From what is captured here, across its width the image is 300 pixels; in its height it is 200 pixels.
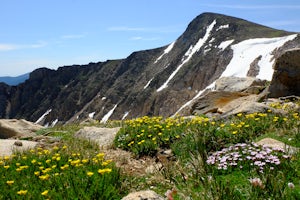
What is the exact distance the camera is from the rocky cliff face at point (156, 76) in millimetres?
86625

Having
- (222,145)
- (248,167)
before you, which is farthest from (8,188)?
(222,145)

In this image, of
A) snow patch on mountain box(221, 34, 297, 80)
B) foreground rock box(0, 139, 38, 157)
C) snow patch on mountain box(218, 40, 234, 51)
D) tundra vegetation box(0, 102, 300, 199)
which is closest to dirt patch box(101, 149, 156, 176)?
tundra vegetation box(0, 102, 300, 199)

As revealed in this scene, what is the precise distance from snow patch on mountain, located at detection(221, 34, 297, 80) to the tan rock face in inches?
1990

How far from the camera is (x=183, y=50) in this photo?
4990 inches

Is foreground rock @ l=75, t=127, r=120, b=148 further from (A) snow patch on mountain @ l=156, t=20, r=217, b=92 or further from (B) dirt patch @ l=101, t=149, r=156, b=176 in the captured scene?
(A) snow patch on mountain @ l=156, t=20, r=217, b=92

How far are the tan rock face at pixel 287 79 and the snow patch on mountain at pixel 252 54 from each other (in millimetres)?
50536

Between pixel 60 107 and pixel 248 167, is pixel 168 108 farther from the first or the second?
pixel 248 167

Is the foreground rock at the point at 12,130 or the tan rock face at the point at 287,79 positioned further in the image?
the foreground rock at the point at 12,130

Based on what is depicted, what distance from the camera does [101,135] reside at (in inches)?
511

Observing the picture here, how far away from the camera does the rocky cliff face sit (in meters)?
86.6

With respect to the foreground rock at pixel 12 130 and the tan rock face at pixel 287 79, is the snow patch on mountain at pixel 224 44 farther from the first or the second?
the foreground rock at pixel 12 130


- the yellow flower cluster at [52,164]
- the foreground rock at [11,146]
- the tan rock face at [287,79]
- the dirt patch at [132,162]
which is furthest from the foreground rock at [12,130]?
the tan rock face at [287,79]

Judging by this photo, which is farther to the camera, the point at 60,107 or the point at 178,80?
the point at 60,107

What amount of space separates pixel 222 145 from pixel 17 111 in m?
183
